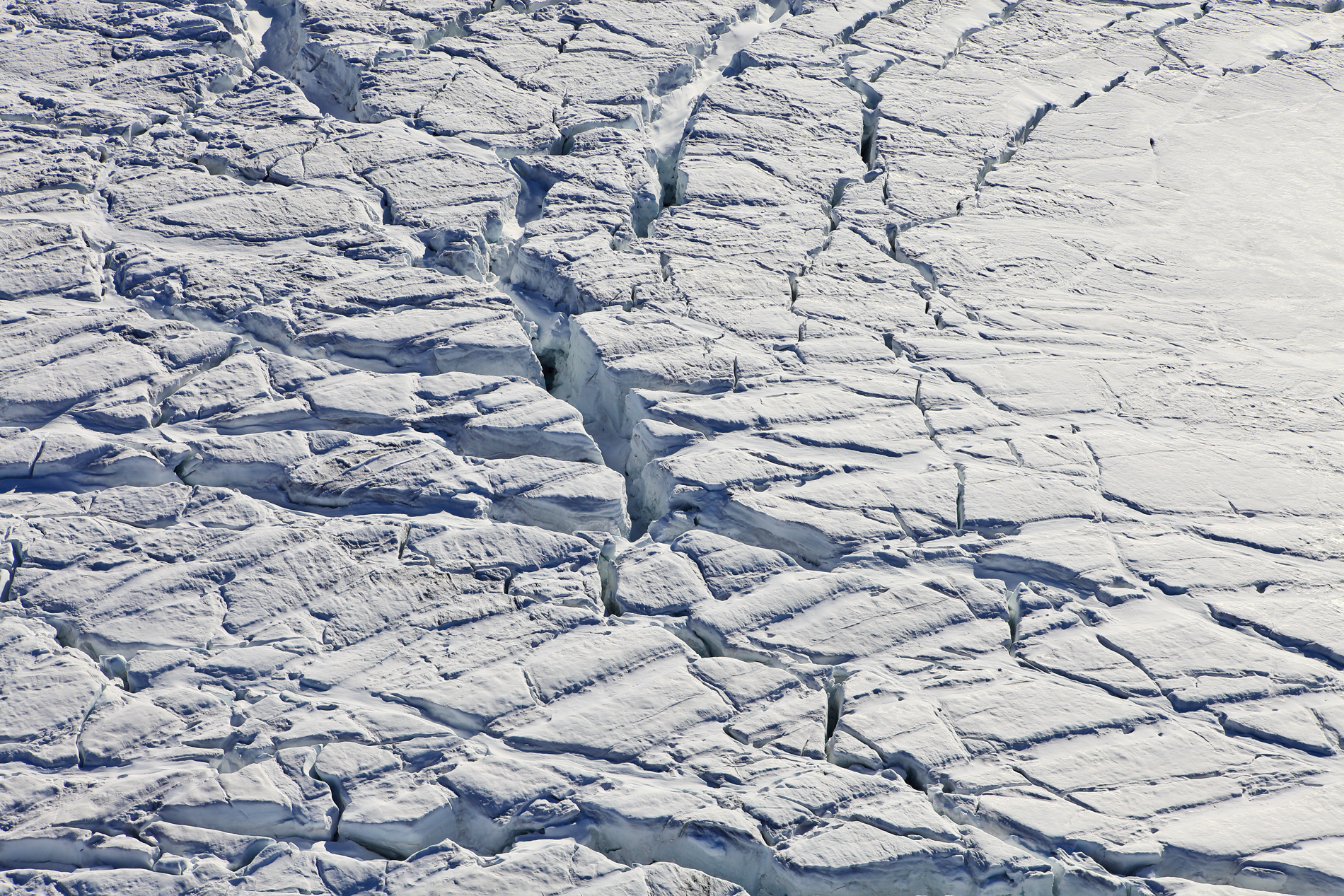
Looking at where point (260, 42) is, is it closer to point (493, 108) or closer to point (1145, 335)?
point (493, 108)

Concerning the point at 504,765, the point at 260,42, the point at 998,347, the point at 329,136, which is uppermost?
the point at 260,42

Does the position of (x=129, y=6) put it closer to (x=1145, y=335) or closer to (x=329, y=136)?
(x=329, y=136)

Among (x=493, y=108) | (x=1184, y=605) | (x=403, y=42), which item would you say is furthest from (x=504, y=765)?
(x=403, y=42)

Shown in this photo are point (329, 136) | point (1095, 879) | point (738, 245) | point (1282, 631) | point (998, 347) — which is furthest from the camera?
point (329, 136)

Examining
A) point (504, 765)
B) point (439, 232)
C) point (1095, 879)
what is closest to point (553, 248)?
point (439, 232)

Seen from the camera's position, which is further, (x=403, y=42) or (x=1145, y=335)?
(x=403, y=42)

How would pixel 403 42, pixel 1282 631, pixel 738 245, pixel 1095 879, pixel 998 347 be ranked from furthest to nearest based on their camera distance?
1. pixel 403 42
2. pixel 738 245
3. pixel 998 347
4. pixel 1282 631
5. pixel 1095 879

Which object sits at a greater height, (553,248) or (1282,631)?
(553,248)
